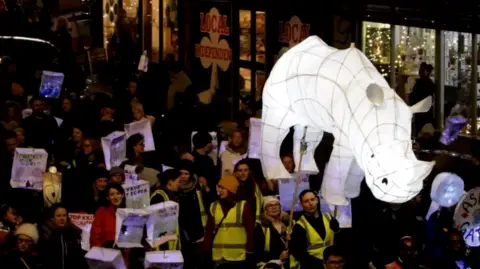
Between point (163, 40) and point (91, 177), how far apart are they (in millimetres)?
13341

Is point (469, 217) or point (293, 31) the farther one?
point (293, 31)

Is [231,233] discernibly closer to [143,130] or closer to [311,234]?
[311,234]

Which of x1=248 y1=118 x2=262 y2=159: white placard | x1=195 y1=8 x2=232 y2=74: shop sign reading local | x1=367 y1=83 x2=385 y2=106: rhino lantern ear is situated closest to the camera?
x1=367 y1=83 x2=385 y2=106: rhino lantern ear

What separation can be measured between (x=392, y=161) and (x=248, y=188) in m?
3.17

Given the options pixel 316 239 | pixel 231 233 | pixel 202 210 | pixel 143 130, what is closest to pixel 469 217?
pixel 316 239

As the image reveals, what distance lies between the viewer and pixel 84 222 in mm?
13297

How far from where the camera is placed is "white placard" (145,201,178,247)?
12.2 meters

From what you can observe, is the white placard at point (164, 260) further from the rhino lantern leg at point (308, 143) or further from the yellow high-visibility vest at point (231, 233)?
the rhino lantern leg at point (308, 143)

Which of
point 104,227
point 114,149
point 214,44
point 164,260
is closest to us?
point 164,260

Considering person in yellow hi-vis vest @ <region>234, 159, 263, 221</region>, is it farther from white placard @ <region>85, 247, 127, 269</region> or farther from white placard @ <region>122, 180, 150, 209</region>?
white placard @ <region>85, 247, 127, 269</region>

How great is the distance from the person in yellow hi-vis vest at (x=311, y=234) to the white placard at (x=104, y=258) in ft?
5.51

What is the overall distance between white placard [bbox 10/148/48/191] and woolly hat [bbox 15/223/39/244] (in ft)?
5.75

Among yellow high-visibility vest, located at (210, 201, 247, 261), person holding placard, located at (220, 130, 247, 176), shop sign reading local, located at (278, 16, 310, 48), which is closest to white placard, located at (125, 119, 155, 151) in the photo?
person holding placard, located at (220, 130, 247, 176)

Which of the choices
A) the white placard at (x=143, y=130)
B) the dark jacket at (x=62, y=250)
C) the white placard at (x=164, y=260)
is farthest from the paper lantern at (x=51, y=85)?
the white placard at (x=164, y=260)
